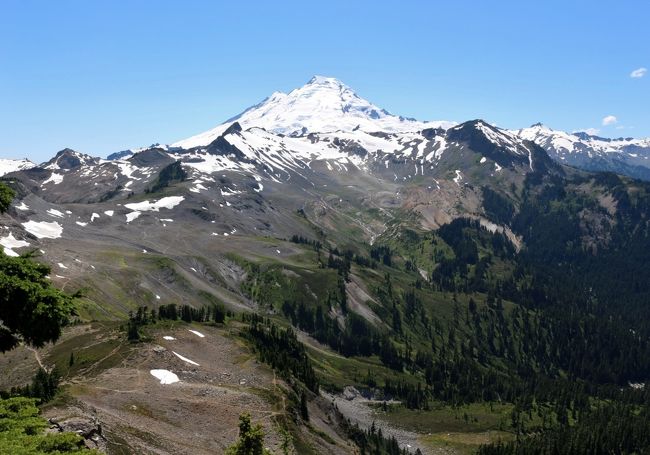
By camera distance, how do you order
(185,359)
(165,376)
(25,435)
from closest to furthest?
1. (25,435)
2. (165,376)
3. (185,359)

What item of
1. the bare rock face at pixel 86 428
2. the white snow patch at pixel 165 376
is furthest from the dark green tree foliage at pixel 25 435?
the white snow patch at pixel 165 376

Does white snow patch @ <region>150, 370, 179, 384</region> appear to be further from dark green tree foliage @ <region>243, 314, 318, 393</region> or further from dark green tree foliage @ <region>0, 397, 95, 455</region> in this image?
dark green tree foliage @ <region>0, 397, 95, 455</region>

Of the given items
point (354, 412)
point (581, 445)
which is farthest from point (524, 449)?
point (354, 412)

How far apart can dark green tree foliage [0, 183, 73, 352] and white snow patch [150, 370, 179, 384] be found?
6448cm

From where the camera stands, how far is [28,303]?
2945 cm

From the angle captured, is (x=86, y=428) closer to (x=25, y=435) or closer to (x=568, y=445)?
(x=25, y=435)

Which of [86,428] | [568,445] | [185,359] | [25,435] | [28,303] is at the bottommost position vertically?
[568,445]

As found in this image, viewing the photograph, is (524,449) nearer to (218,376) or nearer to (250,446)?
(218,376)

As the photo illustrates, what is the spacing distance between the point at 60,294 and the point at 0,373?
9159cm

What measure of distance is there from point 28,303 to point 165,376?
6880 cm

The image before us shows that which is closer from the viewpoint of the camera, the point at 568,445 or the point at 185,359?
the point at 185,359

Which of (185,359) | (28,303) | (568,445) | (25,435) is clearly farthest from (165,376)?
(568,445)

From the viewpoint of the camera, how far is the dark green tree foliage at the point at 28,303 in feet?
95.7

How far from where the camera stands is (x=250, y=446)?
4591cm
